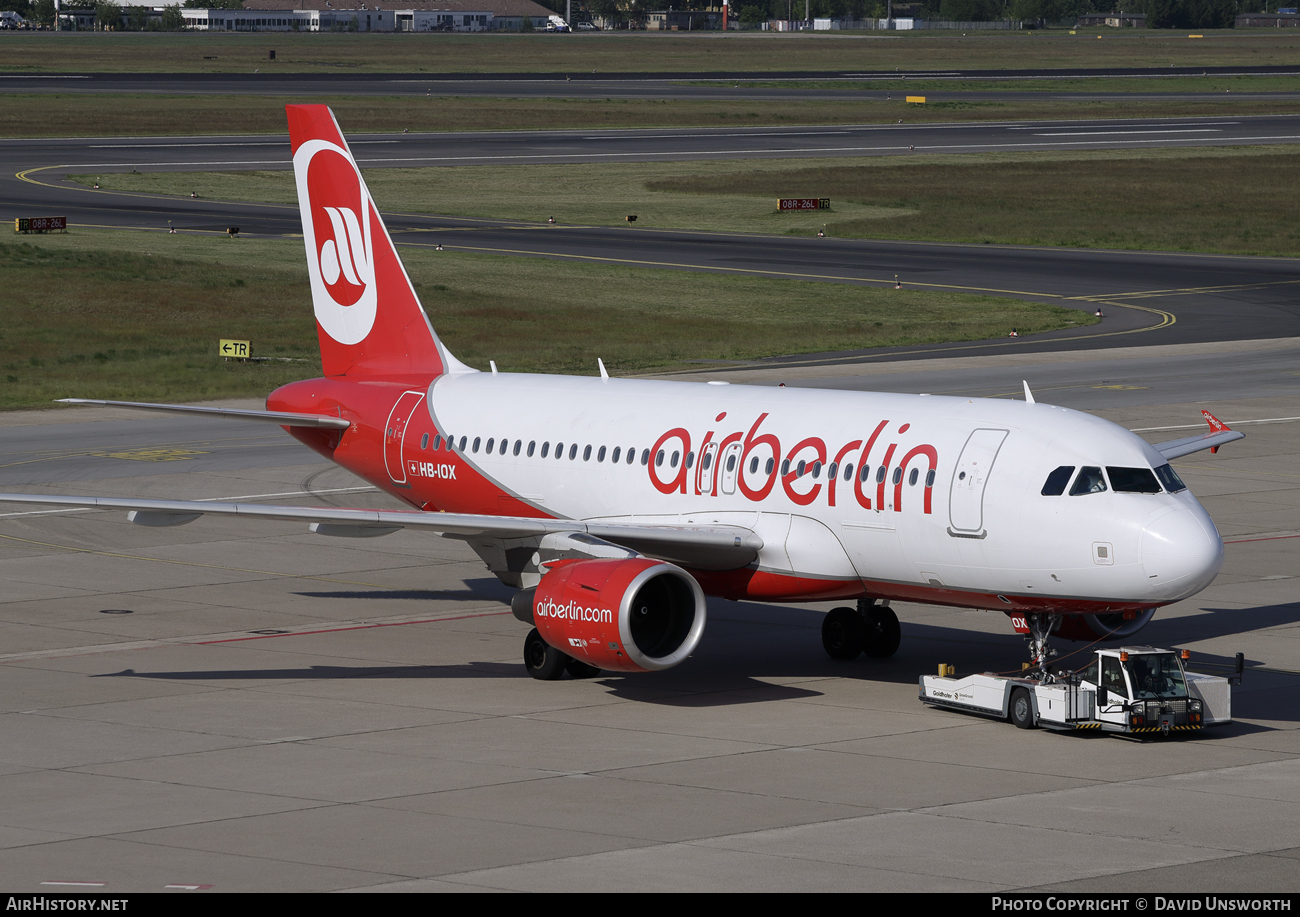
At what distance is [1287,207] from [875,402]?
104 meters

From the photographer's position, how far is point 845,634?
31.4 m

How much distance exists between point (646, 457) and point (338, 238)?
9.97m

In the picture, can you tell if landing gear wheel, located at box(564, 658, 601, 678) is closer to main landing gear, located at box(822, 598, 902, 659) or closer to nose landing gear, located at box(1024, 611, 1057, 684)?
main landing gear, located at box(822, 598, 902, 659)

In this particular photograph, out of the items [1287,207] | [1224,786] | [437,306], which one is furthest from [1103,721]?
[1287,207]

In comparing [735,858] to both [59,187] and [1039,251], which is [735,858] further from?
[59,187]

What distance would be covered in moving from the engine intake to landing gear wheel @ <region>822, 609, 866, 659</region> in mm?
4391

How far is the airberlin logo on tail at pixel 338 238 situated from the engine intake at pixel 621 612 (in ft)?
35.3

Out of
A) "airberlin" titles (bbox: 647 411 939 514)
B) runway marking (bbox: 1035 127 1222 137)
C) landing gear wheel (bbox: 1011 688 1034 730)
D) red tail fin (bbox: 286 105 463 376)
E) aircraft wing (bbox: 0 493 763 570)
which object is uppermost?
runway marking (bbox: 1035 127 1222 137)

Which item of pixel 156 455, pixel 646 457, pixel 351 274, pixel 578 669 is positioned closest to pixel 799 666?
pixel 578 669

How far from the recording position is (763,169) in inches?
5699

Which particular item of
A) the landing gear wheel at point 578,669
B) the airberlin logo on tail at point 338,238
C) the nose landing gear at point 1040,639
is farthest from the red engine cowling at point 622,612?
the airberlin logo on tail at point 338,238

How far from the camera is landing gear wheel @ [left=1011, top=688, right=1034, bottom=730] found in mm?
26438

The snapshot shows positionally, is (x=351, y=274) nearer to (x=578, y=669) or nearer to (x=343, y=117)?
(x=578, y=669)

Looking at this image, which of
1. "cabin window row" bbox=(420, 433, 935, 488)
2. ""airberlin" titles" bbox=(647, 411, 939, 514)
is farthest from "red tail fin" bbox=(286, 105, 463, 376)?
""airberlin" titles" bbox=(647, 411, 939, 514)
